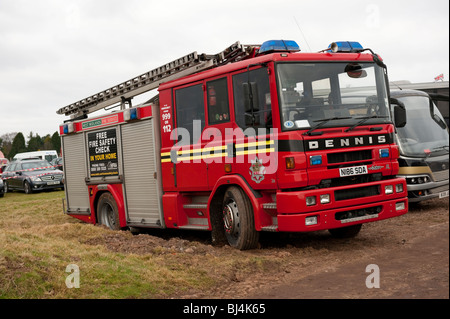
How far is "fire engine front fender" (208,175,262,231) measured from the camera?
8.02 m

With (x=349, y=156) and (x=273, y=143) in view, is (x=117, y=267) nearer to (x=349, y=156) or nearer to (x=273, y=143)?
(x=273, y=143)

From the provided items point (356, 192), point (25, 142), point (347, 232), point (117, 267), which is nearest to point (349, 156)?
point (356, 192)

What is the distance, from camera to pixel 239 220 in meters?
8.45

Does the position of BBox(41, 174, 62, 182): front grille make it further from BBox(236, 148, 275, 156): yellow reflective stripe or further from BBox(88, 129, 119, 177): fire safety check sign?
BBox(236, 148, 275, 156): yellow reflective stripe

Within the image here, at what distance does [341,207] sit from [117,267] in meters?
3.14

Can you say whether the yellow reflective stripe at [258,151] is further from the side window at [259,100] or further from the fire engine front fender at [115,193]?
the fire engine front fender at [115,193]

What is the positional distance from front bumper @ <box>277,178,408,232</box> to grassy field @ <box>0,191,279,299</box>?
2.20ft

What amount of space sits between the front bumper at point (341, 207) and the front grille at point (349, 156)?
37 centimetres

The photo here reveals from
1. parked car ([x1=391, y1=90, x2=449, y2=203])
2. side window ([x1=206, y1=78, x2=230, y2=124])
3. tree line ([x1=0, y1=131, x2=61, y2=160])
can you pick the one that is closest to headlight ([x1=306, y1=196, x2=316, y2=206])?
side window ([x1=206, y1=78, x2=230, y2=124])

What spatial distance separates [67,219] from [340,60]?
381 inches

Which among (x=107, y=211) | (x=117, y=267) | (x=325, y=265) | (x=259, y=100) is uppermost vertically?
(x=259, y=100)

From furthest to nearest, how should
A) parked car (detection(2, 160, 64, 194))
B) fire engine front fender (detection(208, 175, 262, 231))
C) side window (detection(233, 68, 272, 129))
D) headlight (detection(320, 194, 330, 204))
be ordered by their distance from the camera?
parked car (detection(2, 160, 64, 194)) < fire engine front fender (detection(208, 175, 262, 231)) < side window (detection(233, 68, 272, 129)) < headlight (detection(320, 194, 330, 204))
